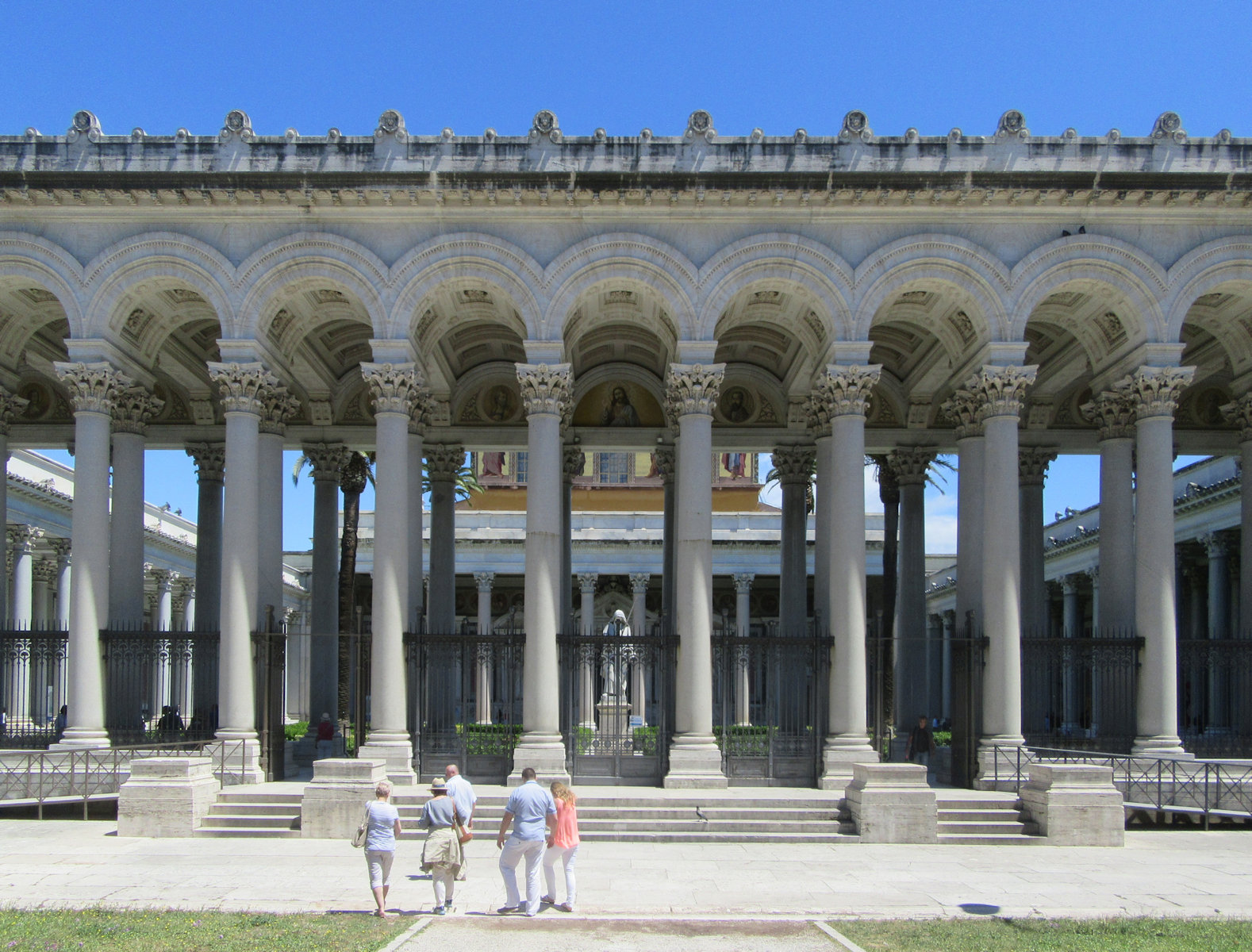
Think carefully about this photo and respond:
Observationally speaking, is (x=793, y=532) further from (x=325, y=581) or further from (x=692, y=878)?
(x=692, y=878)

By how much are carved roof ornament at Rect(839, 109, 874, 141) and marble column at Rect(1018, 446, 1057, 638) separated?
9.41 meters

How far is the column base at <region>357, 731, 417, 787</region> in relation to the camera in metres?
20.5

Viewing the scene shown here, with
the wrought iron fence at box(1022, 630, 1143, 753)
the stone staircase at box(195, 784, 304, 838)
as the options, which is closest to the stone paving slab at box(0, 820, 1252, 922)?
the stone staircase at box(195, 784, 304, 838)

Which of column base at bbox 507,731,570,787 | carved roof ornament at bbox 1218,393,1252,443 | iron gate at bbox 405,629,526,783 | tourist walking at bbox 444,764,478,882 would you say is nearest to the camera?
tourist walking at bbox 444,764,478,882

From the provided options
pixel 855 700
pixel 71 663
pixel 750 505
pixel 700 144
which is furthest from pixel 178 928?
pixel 750 505

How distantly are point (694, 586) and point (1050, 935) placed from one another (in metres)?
10.5

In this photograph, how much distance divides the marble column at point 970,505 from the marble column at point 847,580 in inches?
107

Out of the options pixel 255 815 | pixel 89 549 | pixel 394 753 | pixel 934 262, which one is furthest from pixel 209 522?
pixel 934 262

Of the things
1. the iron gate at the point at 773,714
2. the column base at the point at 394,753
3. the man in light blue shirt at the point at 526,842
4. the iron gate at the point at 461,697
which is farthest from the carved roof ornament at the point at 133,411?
the man in light blue shirt at the point at 526,842

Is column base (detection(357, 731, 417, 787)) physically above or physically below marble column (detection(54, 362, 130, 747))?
below

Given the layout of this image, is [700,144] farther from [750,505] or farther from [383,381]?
[750,505]

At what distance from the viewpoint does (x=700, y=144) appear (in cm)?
2155

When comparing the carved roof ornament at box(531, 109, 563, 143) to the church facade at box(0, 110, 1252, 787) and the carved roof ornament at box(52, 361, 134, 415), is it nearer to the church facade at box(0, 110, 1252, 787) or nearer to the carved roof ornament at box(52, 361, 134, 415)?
the church facade at box(0, 110, 1252, 787)

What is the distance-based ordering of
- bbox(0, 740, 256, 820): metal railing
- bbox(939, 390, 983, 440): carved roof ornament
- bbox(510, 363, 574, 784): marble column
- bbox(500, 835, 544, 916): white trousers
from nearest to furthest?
bbox(500, 835, 544, 916): white trousers
bbox(0, 740, 256, 820): metal railing
bbox(510, 363, 574, 784): marble column
bbox(939, 390, 983, 440): carved roof ornament
